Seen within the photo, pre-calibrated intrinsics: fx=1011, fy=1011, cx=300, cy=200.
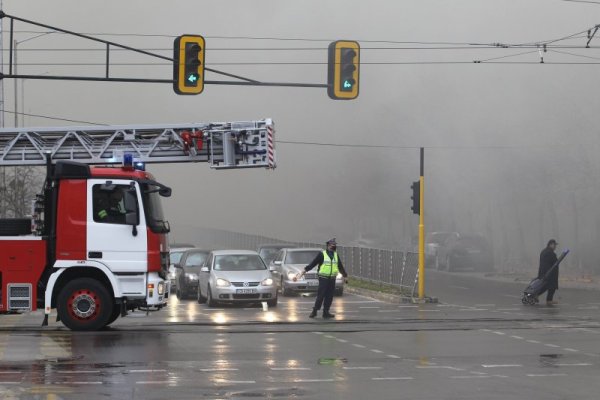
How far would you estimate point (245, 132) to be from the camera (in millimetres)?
21578

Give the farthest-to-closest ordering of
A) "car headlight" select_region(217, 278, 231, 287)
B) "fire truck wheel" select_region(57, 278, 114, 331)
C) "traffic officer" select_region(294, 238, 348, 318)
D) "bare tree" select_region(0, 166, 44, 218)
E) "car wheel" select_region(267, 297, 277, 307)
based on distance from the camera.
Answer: "bare tree" select_region(0, 166, 44, 218) < "car wheel" select_region(267, 297, 277, 307) < "car headlight" select_region(217, 278, 231, 287) < "traffic officer" select_region(294, 238, 348, 318) < "fire truck wheel" select_region(57, 278, 114, 331)

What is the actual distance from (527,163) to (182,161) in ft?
80.2

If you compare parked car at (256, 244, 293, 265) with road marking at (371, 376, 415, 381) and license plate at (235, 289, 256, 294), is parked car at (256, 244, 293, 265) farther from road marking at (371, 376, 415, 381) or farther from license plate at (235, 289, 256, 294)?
road marking at (371, 376, 415, 381)

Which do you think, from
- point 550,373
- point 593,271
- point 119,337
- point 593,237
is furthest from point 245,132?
point 593,237

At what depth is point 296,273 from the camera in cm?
2886

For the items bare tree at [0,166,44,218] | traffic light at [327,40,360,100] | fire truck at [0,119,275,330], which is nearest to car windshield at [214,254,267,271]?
traffic light at [327,40,360,100]

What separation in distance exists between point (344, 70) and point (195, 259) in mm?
11447

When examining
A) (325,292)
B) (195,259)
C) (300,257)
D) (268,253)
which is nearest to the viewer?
(325,292)

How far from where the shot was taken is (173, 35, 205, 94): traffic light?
1977 centimetres

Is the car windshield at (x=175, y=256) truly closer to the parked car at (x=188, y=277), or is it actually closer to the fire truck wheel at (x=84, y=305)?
the parked car at (x=188, y=277)

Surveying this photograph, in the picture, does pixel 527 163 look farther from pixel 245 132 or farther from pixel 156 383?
pixel 156 383

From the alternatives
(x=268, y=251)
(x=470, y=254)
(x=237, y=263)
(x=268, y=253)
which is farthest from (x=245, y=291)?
(x=470, y=254)

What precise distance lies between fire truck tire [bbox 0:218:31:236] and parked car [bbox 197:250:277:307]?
7.54 metres

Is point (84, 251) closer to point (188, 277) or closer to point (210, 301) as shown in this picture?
point (210, 301)
